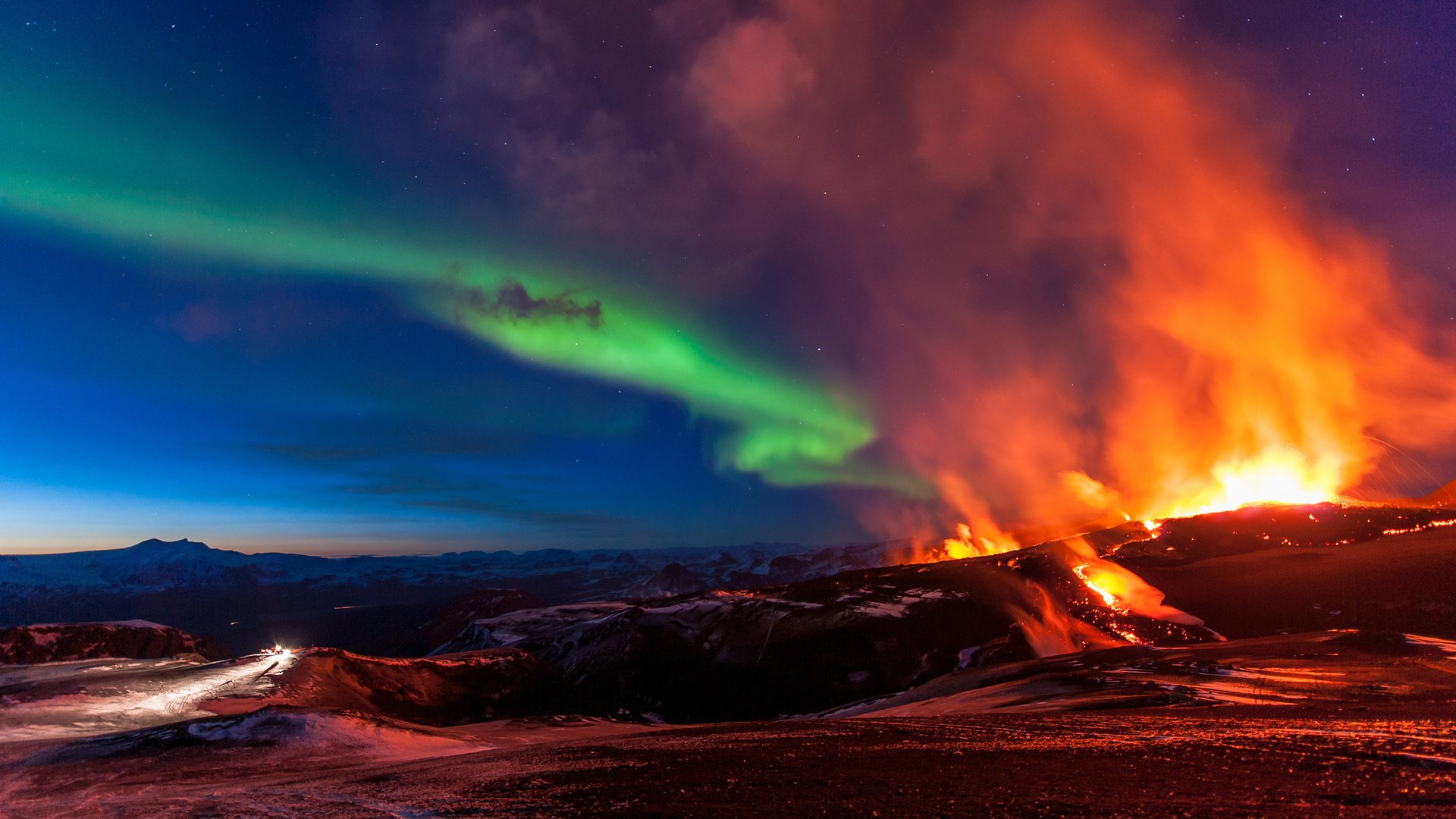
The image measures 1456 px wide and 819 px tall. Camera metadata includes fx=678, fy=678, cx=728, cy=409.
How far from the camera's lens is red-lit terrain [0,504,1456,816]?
13.7 m

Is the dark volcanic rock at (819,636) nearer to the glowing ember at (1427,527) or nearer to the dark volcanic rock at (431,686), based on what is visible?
the dark volcanic rock at (431,686)

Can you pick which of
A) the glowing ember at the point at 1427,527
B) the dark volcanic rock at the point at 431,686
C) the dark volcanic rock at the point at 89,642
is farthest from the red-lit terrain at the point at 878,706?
the dark volcanic rock at the point at 89,642

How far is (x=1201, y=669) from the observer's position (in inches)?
1372

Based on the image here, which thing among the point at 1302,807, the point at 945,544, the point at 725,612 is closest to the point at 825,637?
the point at 725,612

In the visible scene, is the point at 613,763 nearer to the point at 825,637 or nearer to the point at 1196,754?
the point at 1196,754

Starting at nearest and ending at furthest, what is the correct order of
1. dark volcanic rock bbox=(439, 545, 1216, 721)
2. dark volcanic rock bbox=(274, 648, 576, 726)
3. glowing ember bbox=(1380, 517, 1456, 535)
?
dark volcanic rock bbox=(274, 648, 576, 726) < dark volcanic rock bbox=(439, 545, 1216, 721) < glowing ember bbox=(1380, 517, 1456, 535)

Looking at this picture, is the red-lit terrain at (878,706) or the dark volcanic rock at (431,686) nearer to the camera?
the red-lit terrain at (878,706)

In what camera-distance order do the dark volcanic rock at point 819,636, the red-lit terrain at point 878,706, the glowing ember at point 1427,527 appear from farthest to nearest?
the glowing ember at point 1427,527, the dark volcanic rock at point 819,636, the red-lit terrain at point 878,706

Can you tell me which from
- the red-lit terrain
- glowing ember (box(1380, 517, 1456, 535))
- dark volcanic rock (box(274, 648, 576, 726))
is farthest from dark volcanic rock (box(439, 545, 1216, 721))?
glowing ember (box(1380, 517, 1456, 535))

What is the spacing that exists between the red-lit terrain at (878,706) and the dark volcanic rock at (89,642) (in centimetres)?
3865

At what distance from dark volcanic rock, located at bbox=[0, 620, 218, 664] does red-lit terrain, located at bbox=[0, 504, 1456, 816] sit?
127 ft

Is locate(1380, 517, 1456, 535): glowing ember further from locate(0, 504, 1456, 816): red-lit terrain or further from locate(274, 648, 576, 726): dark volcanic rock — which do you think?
locate(274, 648, 576, 726): dark volcanic rock

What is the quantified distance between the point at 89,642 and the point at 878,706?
336 feet

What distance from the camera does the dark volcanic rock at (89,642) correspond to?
83188 mm
